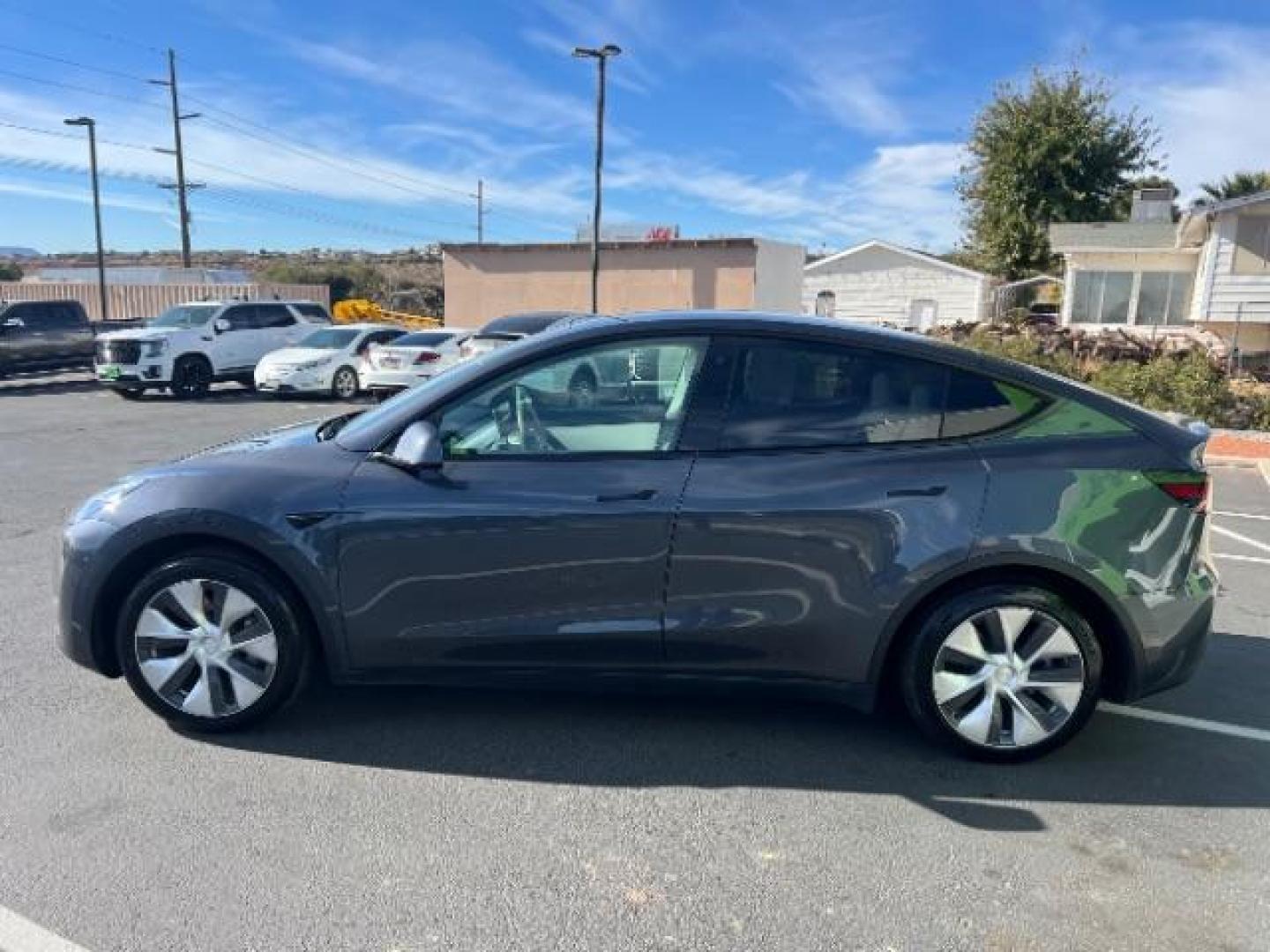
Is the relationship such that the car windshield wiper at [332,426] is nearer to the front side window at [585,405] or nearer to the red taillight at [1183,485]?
the front side window at [585,405]

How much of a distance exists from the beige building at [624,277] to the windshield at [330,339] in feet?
45.9

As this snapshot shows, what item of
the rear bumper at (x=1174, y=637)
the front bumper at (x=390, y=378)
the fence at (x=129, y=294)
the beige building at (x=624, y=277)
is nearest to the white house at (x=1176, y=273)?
the beige building at (x=624, y=277)

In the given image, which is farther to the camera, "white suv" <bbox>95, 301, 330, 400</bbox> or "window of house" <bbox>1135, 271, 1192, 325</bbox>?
"window of house" <bbox>1135, 271, 1192, 325</bbox>

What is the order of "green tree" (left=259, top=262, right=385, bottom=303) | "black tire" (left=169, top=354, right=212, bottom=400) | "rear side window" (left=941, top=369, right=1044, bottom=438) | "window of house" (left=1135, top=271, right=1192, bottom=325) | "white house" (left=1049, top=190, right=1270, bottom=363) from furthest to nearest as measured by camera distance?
"green tree" (left=259, top=262, right=385, bottom=303) → "window of house" (left=1135, top=271, right=1192, bottom=325) → "white house" (left=1049, top=190, right=1270, bottom=363) → "black tire" (left=169, top=354, right=212, bottom=400) → "rear side window" (left=941, top=369, right=1044, bottom=438)

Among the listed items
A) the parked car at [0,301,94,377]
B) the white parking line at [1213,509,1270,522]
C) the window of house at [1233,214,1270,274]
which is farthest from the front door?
the window of house at [1233,214,1270,274]

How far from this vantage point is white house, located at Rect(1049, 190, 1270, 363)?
70.4 feet

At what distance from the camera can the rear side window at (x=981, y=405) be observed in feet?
10.6

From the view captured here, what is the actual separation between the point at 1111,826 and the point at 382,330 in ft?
54.4

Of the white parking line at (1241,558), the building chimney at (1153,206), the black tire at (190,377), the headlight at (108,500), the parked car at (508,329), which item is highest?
the building chimney at (1153,206)

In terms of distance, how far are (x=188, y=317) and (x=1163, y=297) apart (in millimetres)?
25430

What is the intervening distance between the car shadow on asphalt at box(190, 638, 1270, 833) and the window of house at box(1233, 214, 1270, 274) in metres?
22.4

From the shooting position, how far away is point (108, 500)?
339 cm

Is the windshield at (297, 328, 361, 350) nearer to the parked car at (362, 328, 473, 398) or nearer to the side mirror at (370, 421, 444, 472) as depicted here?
the parked car at (362, 328, 473, 398)

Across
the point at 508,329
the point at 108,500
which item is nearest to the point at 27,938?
the point at 108,500
